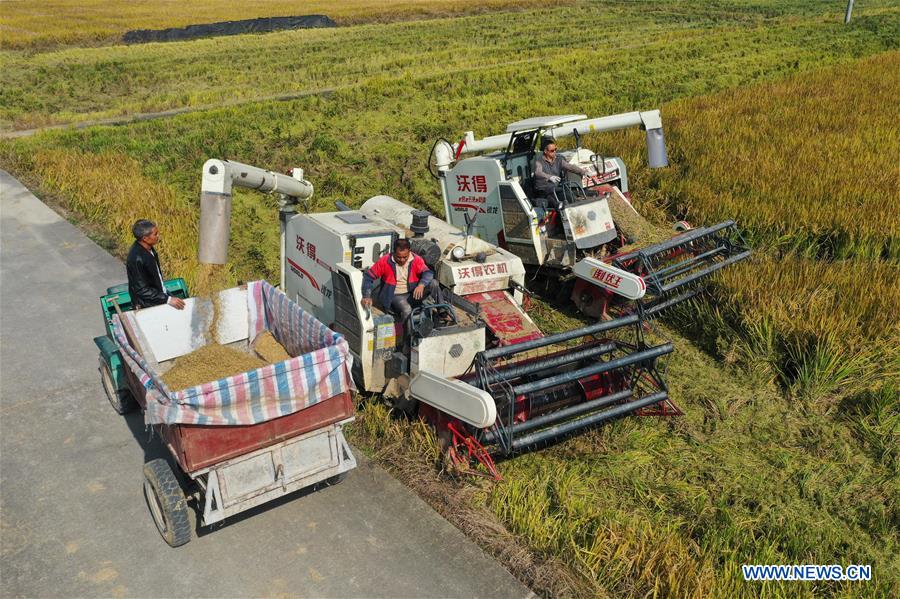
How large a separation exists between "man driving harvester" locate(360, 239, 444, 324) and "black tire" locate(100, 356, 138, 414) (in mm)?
2578

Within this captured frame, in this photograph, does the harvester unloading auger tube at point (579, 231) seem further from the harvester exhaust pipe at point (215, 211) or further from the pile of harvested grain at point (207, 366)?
the pile of harvested grain at point (207, 366)

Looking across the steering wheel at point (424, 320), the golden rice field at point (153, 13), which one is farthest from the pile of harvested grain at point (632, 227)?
the golden rice field at point (153, 13)

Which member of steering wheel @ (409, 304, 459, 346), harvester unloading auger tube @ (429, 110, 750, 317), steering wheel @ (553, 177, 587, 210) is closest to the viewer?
steering wheel @ (409, 304, 459, 346)

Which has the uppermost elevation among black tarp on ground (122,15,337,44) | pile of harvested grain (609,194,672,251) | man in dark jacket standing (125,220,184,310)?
black tarp on ground (122,15,337,44)

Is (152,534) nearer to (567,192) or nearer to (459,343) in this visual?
(459,343)

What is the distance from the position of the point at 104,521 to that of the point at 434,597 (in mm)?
2820

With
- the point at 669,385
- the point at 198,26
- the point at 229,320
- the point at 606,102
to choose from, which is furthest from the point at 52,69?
the point at 669,385

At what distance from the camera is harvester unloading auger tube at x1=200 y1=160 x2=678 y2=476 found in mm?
6020

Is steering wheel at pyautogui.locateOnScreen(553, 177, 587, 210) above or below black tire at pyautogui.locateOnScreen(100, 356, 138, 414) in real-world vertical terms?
above

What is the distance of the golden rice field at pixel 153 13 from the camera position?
42.7 m

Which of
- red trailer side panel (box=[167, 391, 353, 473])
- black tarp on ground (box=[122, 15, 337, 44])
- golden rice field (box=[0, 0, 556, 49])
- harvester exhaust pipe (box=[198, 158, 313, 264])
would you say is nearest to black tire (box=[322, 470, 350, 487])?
red trailer side panel (box=[167, 391, 353, 473])

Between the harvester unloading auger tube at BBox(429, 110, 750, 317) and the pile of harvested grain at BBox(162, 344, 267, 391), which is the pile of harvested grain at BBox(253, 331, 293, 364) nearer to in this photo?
the pile of harvested grain at BBox(162, 344, 267, 391)

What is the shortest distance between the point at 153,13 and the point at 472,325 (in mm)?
58351

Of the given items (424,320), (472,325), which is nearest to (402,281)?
(424,320)
